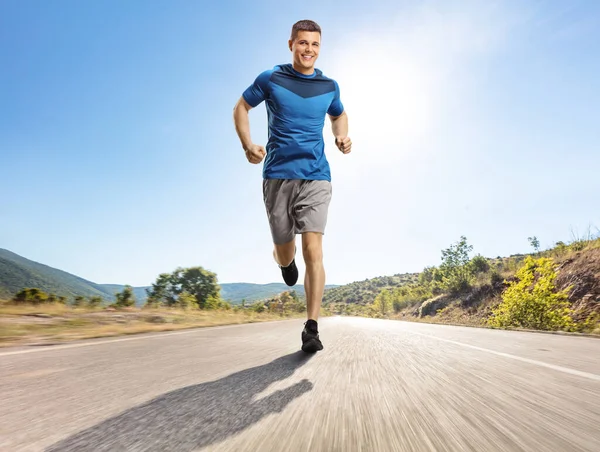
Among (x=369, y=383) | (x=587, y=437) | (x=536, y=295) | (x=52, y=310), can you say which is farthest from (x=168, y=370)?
(x=536, y=295)

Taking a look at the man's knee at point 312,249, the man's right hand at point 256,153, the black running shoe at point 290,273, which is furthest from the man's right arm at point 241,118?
the black running shoe at point 290,273

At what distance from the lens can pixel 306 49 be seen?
150 inches

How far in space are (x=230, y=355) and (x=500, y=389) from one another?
1869 millimetres

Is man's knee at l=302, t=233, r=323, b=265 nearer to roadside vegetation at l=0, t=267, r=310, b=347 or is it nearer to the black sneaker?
the black sneaker

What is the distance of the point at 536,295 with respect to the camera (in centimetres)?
982

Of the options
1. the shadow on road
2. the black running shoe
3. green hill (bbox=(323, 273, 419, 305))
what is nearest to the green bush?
the black running shoe

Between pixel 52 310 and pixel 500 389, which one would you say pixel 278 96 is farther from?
pixel 52 310

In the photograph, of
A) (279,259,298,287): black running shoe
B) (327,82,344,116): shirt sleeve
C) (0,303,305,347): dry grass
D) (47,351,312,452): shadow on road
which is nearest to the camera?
(47,351,312,452): shadow on road

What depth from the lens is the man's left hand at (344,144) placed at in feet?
13.4

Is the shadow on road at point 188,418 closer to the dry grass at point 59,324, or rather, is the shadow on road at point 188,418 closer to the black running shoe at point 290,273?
the black running shoe at point 290,273

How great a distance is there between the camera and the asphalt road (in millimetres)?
1033

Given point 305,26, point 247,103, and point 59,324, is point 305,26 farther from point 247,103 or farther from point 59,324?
point 59,324

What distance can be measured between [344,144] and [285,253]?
1334 mm

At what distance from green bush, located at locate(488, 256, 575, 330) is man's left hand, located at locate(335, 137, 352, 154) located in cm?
763
